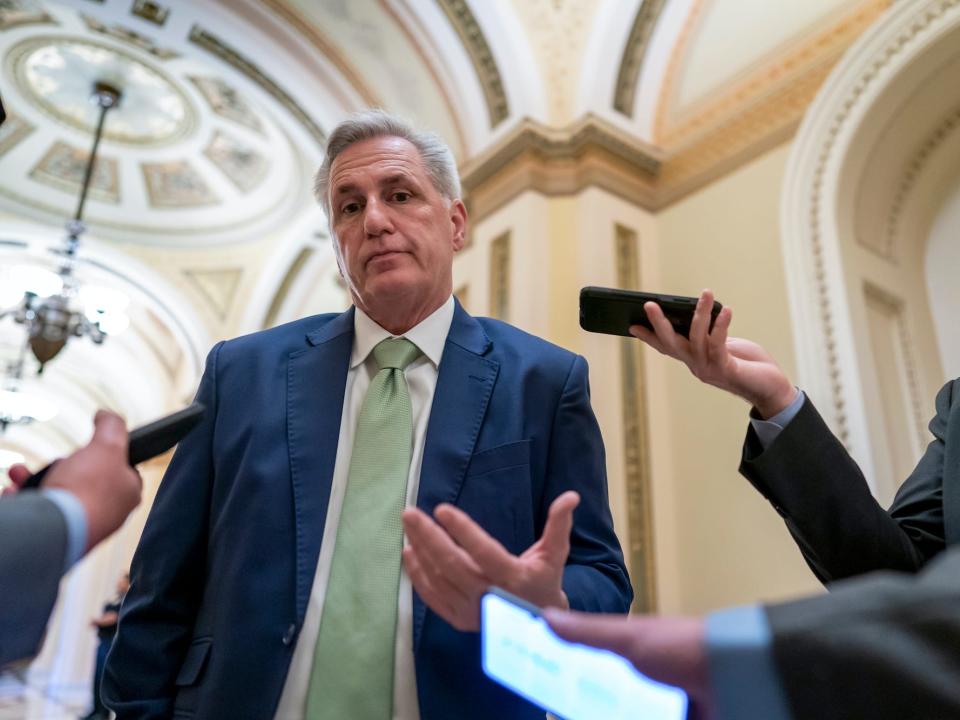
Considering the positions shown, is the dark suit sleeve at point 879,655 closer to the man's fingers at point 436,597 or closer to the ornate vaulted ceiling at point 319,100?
the man's fingers at point 436,597

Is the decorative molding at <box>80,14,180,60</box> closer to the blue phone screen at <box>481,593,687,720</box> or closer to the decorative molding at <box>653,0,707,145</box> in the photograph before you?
the decorative molding at <box>653,0,707,145</box>

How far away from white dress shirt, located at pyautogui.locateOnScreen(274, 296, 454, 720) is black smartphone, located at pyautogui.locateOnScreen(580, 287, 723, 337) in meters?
0.32

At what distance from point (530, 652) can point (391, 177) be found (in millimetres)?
1020

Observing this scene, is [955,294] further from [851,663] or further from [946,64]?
[851,663]

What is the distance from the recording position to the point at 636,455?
397 cm

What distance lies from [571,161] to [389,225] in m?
3.45

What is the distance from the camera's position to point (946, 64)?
3.36 metres

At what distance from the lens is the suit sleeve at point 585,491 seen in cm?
105

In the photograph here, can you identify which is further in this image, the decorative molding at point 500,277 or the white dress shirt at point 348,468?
the decorative molding at point 500,277

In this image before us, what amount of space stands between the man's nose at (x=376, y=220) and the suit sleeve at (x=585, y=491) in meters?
0.45

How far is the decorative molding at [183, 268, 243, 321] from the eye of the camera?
9492mm

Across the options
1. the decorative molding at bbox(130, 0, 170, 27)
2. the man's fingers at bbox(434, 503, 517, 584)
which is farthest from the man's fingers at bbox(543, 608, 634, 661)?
the decorative molding at bbox(130, 0, 170, 27)

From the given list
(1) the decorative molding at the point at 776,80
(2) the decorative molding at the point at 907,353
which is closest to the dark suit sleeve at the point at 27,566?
(2) the decorative molding at the point at 907,353

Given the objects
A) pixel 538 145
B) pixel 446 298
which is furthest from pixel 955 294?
pixel 446 298
